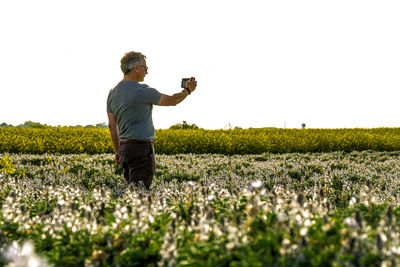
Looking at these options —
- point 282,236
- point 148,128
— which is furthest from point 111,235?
point 148,128

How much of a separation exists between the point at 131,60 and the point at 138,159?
1564 mm

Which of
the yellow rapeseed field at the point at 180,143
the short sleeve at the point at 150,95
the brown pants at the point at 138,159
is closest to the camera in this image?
the short sleeve at the point at 150,95

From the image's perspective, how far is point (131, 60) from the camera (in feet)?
19.4

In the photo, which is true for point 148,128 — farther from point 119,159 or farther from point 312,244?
point 312,244

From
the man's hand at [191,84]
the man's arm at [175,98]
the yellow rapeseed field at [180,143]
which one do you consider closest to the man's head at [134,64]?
the man's arm at [175,98]

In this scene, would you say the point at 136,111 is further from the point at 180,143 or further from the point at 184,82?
the point at 180,143

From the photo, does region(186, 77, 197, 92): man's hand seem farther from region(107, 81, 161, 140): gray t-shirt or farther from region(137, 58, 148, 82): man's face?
region(137, 58, 148, 82): man's face

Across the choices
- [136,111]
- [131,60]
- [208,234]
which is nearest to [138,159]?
[136,111]

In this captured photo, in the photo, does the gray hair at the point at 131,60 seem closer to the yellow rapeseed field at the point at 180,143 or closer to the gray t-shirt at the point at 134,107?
the gray t-shirt at the point at 134,107

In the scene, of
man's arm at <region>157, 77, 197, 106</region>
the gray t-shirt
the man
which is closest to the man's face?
the man

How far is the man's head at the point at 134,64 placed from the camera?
590 cm

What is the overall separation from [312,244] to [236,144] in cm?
1573

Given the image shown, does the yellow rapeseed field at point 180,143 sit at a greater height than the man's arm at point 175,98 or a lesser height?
lesser

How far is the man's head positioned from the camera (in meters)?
5.90
